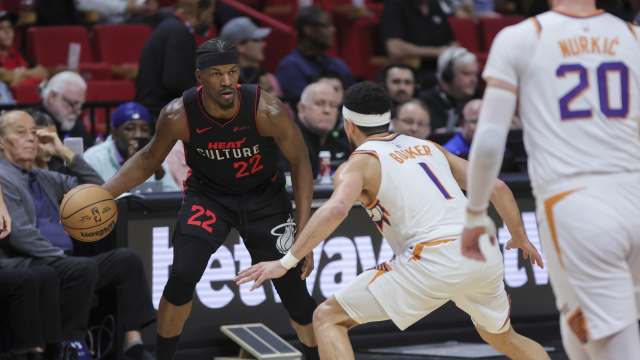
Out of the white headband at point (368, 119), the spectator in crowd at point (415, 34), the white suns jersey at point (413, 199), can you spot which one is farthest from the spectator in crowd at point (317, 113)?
the white suns jersey at point (413, 199)

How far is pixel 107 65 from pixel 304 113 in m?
2.74

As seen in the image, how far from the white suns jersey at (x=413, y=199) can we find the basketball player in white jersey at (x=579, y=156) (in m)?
1.30

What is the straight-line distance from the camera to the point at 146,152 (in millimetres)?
7262

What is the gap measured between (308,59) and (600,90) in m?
6.95

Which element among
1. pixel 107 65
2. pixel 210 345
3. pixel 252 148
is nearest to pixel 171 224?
pixel 210 345

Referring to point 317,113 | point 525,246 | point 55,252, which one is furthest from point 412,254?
point 317,113

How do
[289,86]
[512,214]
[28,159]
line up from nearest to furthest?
1. [512,214]
2. [28,159]
3. [289,86]

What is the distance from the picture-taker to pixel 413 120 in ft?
33.7

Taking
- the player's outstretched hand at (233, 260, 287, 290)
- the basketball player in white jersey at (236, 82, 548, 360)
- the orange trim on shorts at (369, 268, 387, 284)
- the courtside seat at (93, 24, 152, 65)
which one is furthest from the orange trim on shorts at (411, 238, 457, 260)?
the courtside seat at (93, 24, 152, 65)

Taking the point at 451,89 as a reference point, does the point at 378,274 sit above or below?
above

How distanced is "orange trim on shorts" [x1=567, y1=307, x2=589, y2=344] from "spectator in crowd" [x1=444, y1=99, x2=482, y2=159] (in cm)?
530

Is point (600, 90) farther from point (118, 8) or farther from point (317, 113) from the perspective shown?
point (118, 8)

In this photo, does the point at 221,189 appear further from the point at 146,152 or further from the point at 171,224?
the point at 171,224

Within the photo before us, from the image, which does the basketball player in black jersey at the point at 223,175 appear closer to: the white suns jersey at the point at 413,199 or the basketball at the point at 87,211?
the basketball at the point at 87,211
